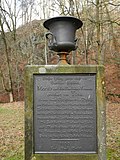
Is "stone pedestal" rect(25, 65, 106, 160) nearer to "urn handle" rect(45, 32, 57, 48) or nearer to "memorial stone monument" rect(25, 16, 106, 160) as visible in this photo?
"memorial stone monument" rect(25, 16, 106, 160)

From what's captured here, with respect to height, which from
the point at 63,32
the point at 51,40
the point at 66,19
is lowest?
the point at 51,40

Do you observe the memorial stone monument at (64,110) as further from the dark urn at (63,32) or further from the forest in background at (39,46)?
the forest in background at (39,46)

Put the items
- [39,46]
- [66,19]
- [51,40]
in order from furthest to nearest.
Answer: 1. [39,46]
2. [51,40]
3. [66,19]

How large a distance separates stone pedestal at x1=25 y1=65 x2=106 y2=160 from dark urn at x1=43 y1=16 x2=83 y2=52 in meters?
0.34

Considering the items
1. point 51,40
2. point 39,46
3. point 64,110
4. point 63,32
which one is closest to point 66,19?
point 63,32

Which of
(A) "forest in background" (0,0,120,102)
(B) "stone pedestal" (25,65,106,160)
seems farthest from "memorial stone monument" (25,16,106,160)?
(A) "forest in background" (0,0,120,102)

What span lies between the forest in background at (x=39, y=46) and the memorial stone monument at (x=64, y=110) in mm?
13414

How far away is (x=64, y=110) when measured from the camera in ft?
14.6

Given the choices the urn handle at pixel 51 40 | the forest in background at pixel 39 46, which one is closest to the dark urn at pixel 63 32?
the urn handle at pixel 51 40

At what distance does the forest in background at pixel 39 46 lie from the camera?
811 inches

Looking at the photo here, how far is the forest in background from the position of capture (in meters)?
20.6

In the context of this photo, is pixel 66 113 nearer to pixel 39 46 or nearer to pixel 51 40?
pixel 51 40

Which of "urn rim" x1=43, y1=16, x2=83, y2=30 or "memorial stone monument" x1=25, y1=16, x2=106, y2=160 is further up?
"urn rim" x1=43, y1=16, x2=83, y2=30

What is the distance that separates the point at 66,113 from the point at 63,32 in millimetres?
1288
